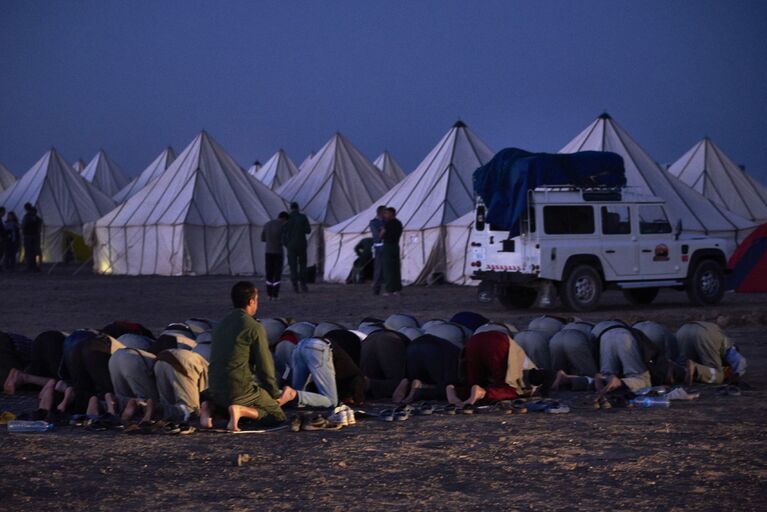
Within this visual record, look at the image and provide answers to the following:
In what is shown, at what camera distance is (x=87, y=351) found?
9133mm

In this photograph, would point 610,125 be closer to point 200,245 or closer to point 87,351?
point 200,245

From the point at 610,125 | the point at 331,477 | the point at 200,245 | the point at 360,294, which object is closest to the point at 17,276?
the point at 200,245

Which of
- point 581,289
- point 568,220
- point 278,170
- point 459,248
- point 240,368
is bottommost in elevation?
point 240,368

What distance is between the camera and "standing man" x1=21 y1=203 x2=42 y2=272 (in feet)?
116

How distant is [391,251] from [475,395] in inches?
534

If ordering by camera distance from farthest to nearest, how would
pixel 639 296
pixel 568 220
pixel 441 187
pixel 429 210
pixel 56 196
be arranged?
pixel 56 196, pixel 441 187, pixel 429 210, pixel 639 296, pixel 568 220

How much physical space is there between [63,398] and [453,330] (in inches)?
145

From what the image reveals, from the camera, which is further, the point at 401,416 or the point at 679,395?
the point at 679,395

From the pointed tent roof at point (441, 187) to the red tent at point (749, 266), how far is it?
8529mm

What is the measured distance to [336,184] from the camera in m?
40.8

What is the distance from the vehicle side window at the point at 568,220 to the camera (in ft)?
59.9

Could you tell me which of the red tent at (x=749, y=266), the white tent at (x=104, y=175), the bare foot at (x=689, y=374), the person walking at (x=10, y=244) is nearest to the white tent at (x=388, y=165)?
the white tent at (x=104, y=175)

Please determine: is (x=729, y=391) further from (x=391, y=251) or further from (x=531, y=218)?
(x=391, y=251)

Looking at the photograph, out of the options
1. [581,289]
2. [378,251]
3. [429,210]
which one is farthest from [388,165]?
[581,289]
